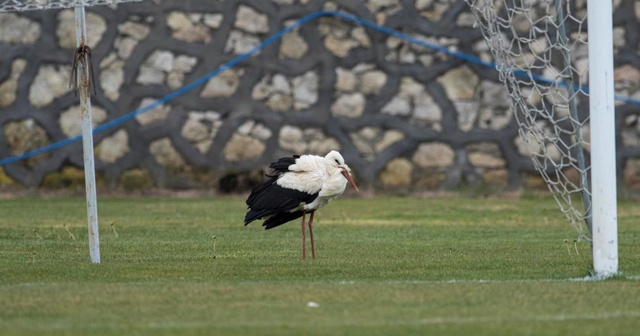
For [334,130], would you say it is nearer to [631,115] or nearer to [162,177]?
[162,177]

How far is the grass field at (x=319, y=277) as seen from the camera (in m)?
8.32

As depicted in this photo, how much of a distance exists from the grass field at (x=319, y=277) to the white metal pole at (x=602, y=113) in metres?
0.55

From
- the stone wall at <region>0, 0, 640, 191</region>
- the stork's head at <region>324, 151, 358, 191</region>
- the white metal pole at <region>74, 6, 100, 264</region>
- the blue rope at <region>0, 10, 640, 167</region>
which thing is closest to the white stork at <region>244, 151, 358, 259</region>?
the stork's head at <region>324, 151, 358, 191</region>

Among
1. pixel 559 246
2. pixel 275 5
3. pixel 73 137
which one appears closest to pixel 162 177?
pixel 73 137

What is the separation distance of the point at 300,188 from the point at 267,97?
866 centimetres

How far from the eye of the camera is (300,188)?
477 inches

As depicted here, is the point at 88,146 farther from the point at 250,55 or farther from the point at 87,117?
the point at 250,55

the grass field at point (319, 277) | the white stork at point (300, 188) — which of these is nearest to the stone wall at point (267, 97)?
the grass field at point (319, 277)

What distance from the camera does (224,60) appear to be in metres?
20.7

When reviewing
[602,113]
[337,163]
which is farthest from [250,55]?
[602,113]

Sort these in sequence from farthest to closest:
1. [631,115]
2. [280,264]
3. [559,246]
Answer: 1. [631,115]
2. [559,246]
3. [280,264]

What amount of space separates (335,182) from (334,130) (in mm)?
8407

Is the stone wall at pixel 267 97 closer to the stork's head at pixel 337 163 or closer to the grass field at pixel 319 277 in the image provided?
the grass field at pixel 319 277

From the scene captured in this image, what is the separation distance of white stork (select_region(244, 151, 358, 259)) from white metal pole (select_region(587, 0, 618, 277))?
244 cm
